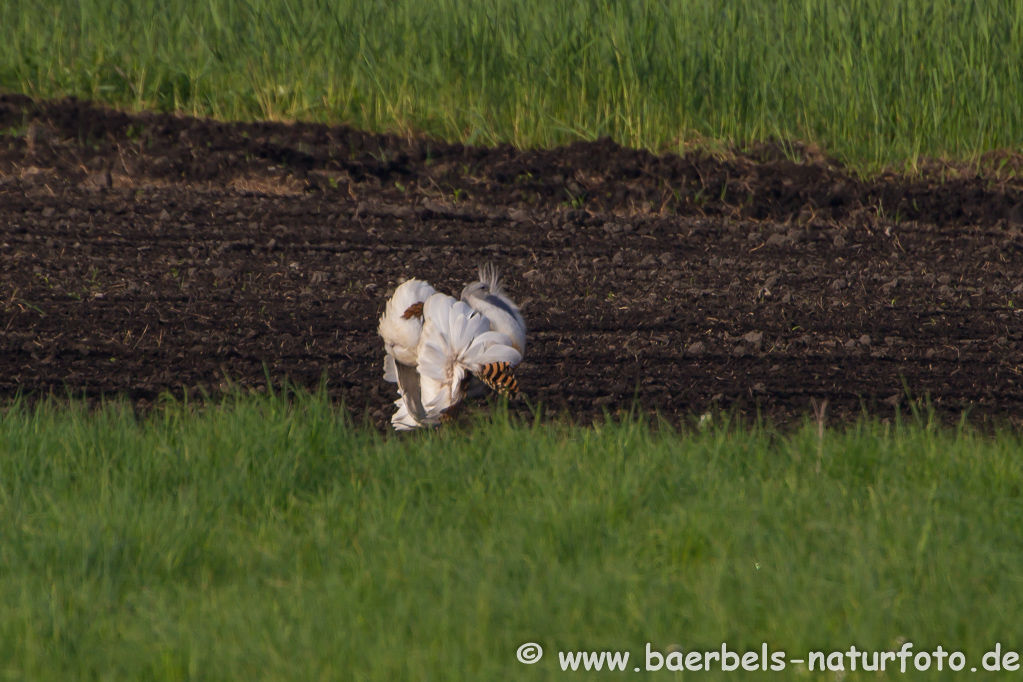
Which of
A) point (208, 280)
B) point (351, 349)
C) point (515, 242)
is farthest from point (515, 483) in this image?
point (515, 242)

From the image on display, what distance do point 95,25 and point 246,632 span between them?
7.38 meters

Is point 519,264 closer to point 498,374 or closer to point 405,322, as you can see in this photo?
point 405,322

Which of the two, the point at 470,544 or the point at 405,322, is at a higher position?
the point at 405,322

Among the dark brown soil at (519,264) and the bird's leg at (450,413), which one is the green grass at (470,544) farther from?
the dark brown soil at (519,264)

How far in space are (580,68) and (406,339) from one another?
4753 millimetres

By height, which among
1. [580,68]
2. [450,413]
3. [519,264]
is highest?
[580,68]

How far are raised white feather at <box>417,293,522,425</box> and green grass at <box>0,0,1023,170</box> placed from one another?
442cm

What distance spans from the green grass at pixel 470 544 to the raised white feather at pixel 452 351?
0.16m

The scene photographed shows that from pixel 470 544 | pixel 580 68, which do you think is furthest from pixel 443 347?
pixel 580 68

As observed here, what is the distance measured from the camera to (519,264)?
6.03 metres

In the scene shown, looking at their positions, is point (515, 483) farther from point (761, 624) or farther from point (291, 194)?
point (291, 194)

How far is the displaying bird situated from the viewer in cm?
373

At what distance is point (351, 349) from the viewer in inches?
187

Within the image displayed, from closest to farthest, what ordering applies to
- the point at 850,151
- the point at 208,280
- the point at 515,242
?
the point at 208,280, the point at 515,242, the point at 850,151
